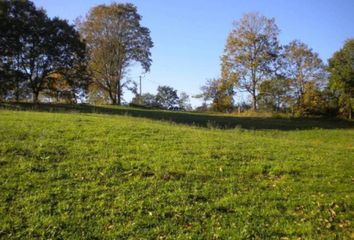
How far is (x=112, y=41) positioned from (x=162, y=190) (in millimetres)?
42710

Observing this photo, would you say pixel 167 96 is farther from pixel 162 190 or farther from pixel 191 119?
pixel 162 190

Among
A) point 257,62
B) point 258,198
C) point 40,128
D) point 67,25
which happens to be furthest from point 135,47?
point 258,198

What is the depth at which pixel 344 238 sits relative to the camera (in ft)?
23.2

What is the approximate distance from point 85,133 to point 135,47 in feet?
123

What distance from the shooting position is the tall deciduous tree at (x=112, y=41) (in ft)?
161

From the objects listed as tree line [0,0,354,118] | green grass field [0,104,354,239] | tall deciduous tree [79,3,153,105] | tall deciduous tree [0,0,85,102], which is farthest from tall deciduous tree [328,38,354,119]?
green grass field [0,104,354,239]

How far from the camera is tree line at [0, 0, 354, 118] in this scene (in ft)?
126

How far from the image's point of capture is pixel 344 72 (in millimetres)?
41312

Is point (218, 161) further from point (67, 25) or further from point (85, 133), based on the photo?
point (67, 25)

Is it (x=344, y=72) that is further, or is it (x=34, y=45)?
(x=344, y=72)

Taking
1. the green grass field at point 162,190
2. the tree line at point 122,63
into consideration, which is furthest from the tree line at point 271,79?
the green grass field at point 162,190

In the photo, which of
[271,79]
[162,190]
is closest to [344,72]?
[271,79]

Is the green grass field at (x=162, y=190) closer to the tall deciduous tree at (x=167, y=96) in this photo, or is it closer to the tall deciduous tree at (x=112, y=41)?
the tall deciduous tree at (x=112, y=41)

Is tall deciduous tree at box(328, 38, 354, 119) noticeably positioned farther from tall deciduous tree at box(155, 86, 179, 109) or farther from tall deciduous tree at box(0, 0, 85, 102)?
tall deciduous tree at box(155, 86, 179, 109)
